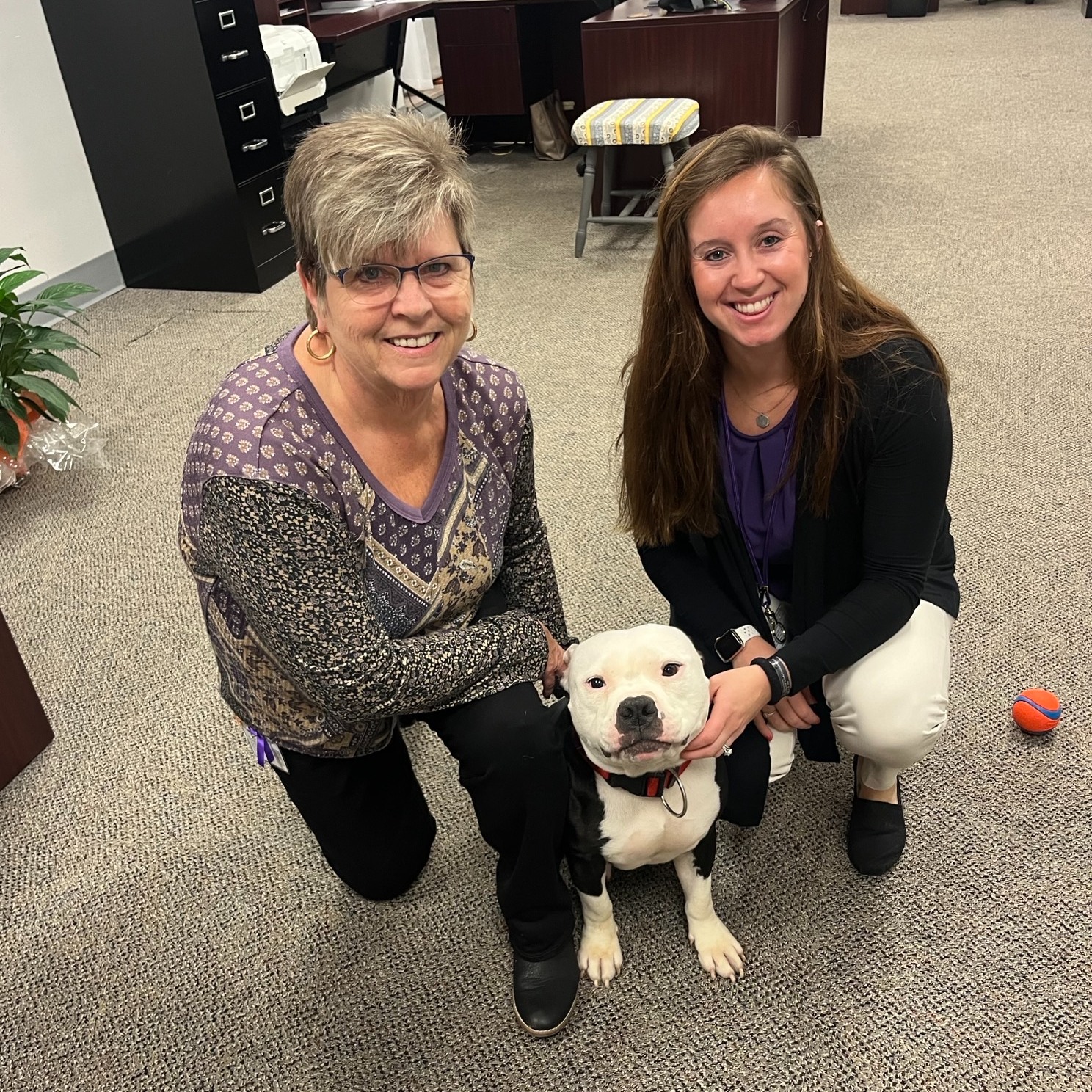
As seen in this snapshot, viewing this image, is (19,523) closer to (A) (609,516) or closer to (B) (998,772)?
(A) (609,516)

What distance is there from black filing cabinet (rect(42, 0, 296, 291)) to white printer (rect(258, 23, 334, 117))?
13 centimetres

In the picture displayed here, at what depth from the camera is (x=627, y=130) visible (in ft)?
10.4

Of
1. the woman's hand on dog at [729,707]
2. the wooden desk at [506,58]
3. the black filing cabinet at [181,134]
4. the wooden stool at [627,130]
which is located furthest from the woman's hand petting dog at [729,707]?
the wooden desk at [506,58]

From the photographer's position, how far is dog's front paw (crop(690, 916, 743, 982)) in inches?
49.1

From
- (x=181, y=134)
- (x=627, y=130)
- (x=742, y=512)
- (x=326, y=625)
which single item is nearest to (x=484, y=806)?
(x=326, y=625)

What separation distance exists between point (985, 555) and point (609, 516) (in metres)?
0.76

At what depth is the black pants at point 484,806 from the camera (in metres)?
1.11

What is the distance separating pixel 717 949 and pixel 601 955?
147 mm

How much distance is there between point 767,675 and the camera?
1.20 meters

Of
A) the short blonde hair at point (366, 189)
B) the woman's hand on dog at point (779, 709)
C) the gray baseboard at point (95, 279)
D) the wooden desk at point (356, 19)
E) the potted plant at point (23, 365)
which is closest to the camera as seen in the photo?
the short blonde hair at point (366, 189)

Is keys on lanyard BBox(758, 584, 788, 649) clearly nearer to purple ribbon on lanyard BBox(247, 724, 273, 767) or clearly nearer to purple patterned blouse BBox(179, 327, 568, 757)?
purple patterned blouse BBox(179, 327, 568, 757)

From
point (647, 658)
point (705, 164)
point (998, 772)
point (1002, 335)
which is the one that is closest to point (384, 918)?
point (647, 658)

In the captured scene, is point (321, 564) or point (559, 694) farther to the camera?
point (559, 694)

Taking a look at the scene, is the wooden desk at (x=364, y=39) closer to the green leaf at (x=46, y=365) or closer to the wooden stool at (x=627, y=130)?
the wooden stool at (x=627, y=130)
